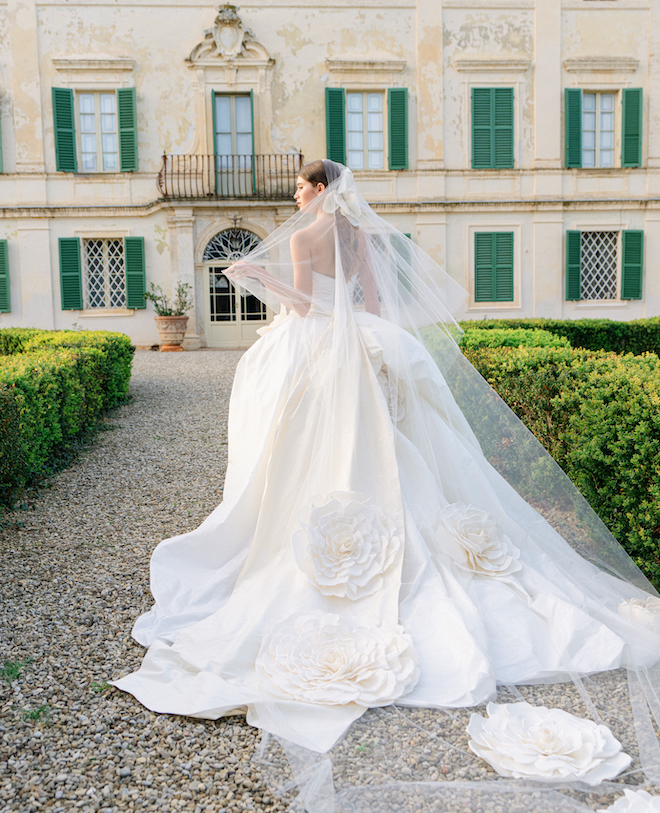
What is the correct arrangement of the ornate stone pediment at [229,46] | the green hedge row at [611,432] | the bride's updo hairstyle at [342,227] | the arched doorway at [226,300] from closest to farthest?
the green hedge row at [611,432], the bride's updo hairstyle at [342,227], the ornate stone pediment at [229,46], the arched doorway at [226,300]

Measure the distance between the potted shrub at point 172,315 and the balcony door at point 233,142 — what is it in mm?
2080

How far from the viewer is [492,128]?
13.7 meters

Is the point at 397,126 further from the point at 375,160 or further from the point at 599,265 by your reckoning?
the point at 599,265

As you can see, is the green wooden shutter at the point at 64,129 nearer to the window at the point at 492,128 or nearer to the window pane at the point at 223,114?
the window pane at the point at 223,114

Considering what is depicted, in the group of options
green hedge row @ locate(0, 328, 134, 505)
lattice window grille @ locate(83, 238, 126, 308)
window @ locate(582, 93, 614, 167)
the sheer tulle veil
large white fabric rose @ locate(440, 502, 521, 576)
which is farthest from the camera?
window @ locate(582, 93, 614, 167)

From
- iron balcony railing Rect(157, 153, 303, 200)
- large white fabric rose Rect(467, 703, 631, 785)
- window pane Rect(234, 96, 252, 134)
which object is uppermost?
window pane Rect(234, 96, 252, 134)

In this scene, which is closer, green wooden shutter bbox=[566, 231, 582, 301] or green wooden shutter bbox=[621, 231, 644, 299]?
green wooden shutter bbox=[566, 231, 582, 301]

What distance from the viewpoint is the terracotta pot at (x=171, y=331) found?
1302cm

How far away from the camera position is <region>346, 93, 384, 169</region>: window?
13672 mm

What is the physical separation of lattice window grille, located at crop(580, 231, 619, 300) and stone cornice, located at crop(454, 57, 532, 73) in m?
3.47

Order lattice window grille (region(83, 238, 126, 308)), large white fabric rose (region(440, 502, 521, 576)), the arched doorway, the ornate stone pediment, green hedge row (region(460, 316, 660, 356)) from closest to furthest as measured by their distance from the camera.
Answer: large white fabric rose (region(440, 502, 521, 576)), green hedge row (region(460, 316, 660, 356)), the ornate stone pediment, the arched doorway, lattice window grille (region(83, 238, 126, 308))

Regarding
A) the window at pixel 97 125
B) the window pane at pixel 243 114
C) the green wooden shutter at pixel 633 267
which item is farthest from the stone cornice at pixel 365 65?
the green wooden shutter at pixel 633 267

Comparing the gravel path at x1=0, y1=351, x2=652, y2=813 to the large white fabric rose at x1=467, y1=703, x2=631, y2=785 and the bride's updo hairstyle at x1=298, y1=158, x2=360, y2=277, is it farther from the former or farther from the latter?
the bride's updo hairstyle at x1=298, y1=158, x2=360, y2=277

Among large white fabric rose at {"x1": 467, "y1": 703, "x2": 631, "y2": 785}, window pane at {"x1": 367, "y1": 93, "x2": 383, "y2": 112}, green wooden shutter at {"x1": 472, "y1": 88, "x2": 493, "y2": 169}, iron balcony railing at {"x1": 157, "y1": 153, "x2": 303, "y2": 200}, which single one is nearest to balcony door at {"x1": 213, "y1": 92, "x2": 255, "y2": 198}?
iron balcony railing at {"x1": 157, "y1": 153, "x2": 303, "y2": 200}
